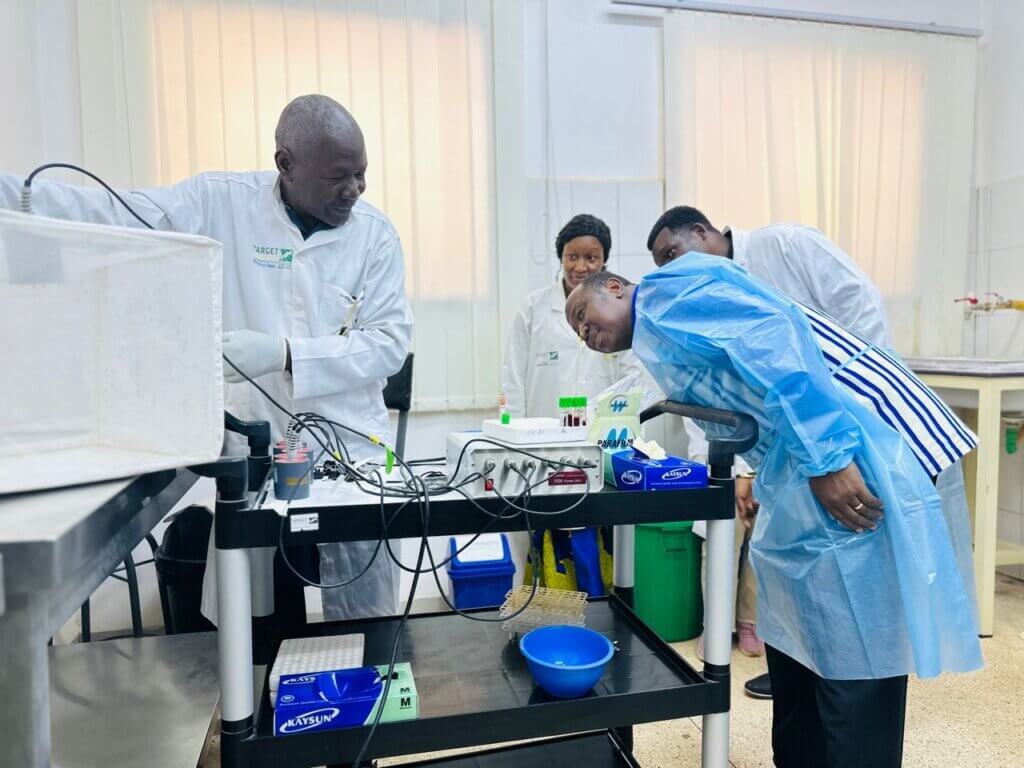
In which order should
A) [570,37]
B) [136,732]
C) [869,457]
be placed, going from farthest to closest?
[570,37], [136,732], [869,457]

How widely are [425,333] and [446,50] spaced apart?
988mm

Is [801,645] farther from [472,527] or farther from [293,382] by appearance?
[293,382]

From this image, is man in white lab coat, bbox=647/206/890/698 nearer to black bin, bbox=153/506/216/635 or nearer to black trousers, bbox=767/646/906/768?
black trousers, bbox=767/646/906/768

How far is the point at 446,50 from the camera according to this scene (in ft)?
7.70

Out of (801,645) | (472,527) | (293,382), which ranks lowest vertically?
(801,645)

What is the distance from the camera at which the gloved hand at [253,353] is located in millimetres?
1132

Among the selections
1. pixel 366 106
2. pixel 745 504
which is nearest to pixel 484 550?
pixel 745 504

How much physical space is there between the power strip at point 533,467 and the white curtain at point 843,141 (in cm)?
190

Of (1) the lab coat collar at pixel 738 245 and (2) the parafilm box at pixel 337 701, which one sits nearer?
(2) the parafilm box at pixel 337 701

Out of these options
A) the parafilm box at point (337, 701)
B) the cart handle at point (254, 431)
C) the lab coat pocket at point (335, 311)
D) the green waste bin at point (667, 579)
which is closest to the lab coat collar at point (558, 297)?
the green waste bin at point (667, 579)

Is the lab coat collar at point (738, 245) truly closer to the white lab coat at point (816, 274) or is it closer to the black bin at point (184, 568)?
the white lab coat at point (816, 274)

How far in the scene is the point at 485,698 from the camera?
0.98 m

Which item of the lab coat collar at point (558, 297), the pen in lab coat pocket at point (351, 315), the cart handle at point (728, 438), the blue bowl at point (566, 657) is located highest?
the lab coat collar at point (558, 297)

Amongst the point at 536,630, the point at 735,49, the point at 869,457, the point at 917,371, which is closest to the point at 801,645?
the point at 869,457
